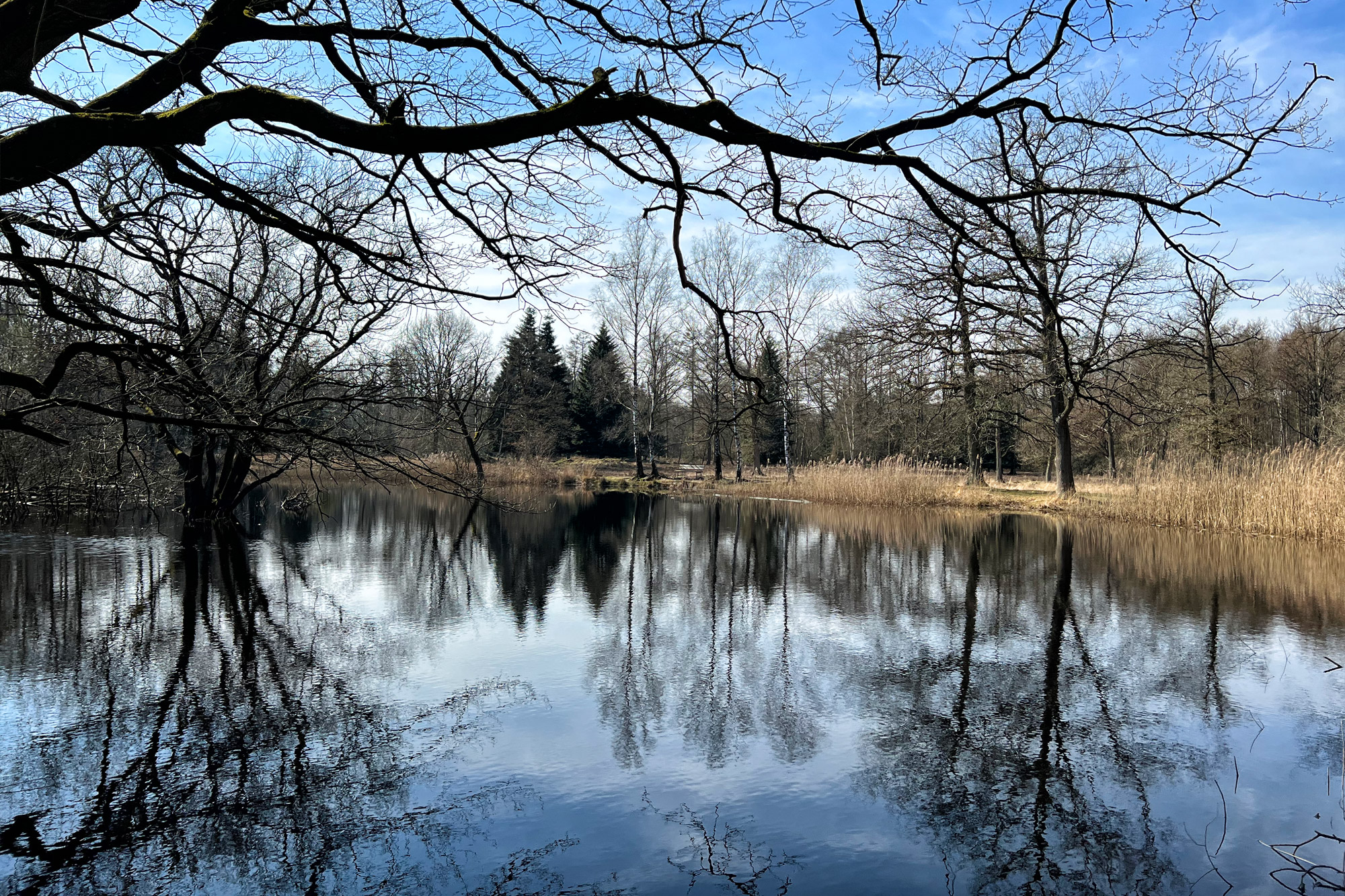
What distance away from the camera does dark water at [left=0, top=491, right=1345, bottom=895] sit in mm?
3926

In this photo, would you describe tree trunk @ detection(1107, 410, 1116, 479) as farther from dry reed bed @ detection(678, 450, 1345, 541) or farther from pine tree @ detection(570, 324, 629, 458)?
pine tree @ detection(570, 324, 629, 458)

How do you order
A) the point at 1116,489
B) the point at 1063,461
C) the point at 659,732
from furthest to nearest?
the point at 1063,461 < the point at 1116,489 < the point at 659,732

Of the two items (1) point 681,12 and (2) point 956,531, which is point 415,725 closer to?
(1) point 681,12

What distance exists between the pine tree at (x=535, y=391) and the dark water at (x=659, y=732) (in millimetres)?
18468

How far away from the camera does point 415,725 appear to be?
5578 mm

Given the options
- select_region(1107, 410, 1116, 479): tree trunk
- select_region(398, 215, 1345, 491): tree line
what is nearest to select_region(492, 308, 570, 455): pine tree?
select_region(398, 215, 1345, 491): tree line

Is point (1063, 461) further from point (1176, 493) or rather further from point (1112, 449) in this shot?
point (1112, 449)

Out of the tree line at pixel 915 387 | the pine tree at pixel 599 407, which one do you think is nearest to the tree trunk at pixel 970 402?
the tree line at pixel 915 387

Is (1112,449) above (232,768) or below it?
above

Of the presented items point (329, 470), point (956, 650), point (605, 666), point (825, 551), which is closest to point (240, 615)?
point (605, 666)

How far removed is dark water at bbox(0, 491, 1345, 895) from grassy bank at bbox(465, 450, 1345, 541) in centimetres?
329

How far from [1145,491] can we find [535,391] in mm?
24815

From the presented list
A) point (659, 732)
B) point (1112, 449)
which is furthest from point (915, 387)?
point (1112, 449)

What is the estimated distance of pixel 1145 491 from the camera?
55.8 ft
